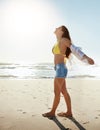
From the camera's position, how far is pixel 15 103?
7672 mm

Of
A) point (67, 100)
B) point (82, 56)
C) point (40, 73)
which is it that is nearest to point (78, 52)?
point (82, 56)

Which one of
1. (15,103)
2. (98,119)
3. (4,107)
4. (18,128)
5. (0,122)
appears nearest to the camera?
(18,128)

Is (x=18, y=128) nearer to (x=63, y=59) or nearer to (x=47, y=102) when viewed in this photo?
(x=63, y=59)

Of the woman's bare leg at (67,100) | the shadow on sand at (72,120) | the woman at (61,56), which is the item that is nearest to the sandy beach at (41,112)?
the shadow on sand at (72,120)

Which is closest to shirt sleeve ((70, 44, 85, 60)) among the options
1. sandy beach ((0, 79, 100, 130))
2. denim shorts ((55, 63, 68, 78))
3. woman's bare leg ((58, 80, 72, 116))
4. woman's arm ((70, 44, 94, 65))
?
woman's arm ((70, 44, 94, 65))

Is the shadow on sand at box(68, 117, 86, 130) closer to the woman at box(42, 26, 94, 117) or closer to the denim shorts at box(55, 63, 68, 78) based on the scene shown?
the woman at box(42, 26, 94, 117)

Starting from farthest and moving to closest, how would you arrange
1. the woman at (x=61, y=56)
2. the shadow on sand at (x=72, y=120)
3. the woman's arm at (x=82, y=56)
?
the woman at (x=61, y=56) < the shadow on sand at (x=72, y=120) < the woman's arm at (x=82, y=56)

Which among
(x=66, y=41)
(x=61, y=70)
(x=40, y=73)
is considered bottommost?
(x=40, y=73)

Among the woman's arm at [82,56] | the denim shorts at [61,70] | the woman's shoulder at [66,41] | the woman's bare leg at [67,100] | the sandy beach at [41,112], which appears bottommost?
the sandy beach at [41,112]

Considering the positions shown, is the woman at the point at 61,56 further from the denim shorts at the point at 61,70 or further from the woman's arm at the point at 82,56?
the woman's arm at the point at 82,56

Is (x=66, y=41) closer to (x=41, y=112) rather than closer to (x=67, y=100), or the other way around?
(x=67, y=100)

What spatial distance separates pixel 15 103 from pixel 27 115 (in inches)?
50.5

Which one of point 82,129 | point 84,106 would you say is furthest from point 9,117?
point 84,106

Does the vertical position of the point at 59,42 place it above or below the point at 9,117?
above
